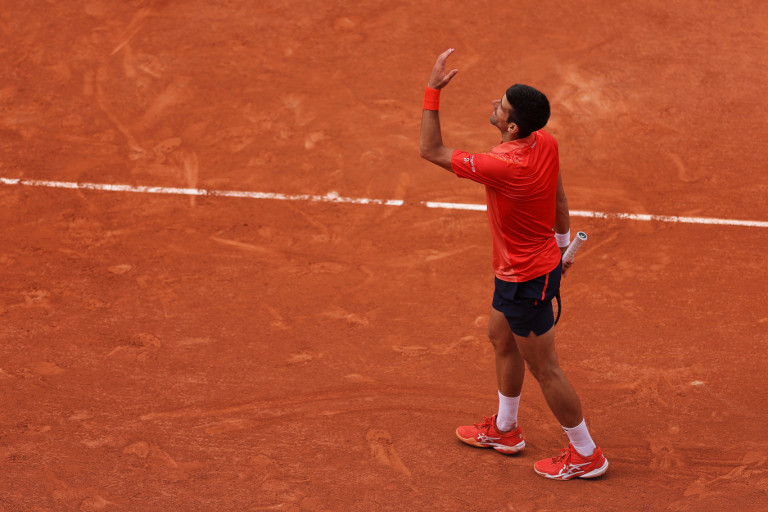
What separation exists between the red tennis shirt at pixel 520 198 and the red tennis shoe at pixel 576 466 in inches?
45.0

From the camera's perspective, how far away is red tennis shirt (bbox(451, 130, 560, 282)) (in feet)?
15.1

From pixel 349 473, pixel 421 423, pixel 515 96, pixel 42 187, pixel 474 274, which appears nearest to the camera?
pixel 515 96

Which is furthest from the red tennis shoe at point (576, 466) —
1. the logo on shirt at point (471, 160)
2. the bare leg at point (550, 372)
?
the logo on shirt at point (471, 160)

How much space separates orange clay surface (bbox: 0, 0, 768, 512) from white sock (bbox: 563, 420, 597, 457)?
24 cm

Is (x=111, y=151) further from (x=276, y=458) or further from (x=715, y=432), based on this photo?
(x=715, y=432)

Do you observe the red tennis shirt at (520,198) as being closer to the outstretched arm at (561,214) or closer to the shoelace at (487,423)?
the outstretched arm at (561,214)

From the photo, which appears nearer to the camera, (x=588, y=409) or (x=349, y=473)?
(x=349, y=473)

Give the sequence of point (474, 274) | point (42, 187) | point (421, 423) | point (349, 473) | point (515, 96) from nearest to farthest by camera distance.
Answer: point (515, 96) → point (349, 473) → point (421, 423) → point (474, 274) → point (42, 187)

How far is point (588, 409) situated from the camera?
234 inches

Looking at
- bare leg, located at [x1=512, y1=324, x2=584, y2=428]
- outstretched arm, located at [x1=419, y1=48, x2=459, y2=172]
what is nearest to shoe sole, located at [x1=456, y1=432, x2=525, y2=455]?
bare leg, located at [x1=512, y1=324, x2=584, y2=428]

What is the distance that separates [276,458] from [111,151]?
5.13m

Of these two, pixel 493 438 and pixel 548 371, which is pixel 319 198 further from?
pixel 548 371

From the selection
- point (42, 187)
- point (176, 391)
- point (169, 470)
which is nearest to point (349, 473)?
point (169, 470)

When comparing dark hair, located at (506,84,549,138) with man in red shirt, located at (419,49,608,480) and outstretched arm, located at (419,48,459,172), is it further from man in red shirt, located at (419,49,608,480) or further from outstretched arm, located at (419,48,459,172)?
outstretched arm, located at (419,48,459,172)
